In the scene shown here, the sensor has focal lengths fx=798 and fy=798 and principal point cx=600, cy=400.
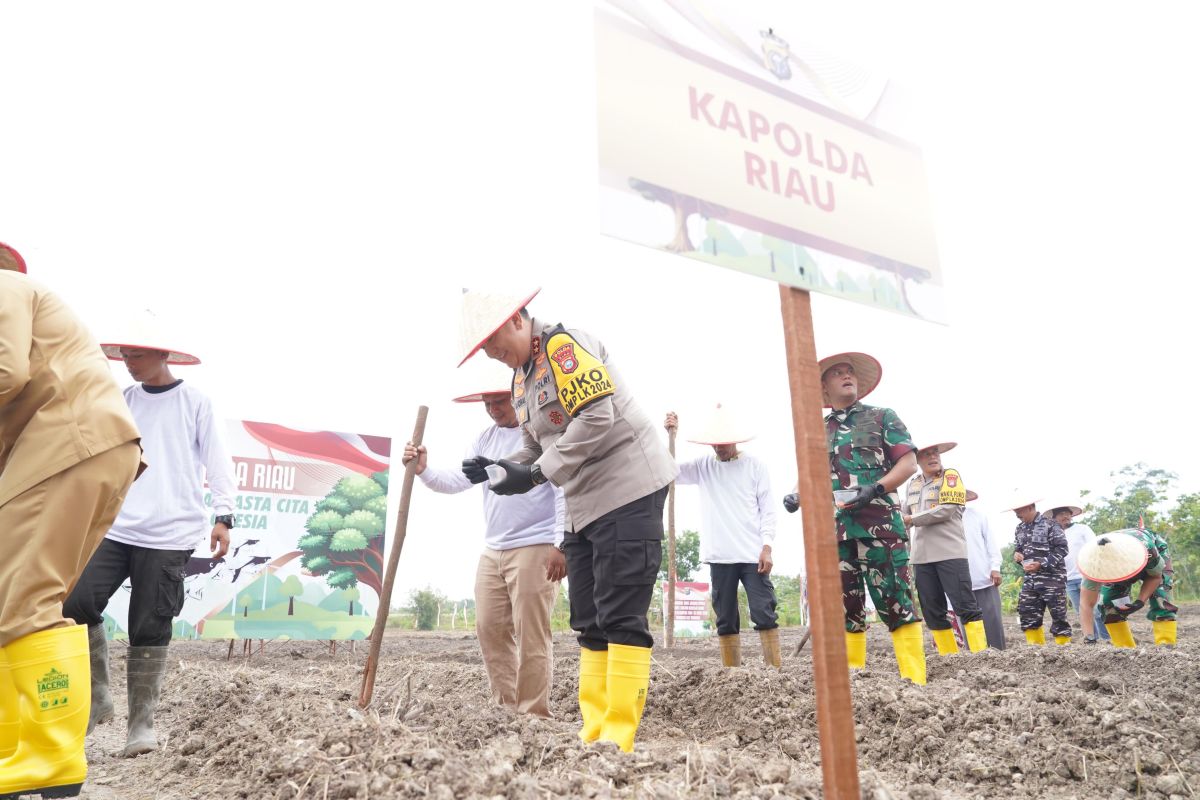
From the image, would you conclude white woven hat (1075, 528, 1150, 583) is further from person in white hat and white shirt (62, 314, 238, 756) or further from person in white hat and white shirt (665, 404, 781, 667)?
person in white hat and white shirt (62, 314, 238, 756)

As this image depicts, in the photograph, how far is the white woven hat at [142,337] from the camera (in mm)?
3693

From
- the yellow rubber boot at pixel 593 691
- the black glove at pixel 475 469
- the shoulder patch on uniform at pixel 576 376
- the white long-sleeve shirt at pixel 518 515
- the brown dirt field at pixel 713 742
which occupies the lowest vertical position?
the brown dirt field at pixel 713 742

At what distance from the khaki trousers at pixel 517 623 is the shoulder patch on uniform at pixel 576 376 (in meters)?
1.27

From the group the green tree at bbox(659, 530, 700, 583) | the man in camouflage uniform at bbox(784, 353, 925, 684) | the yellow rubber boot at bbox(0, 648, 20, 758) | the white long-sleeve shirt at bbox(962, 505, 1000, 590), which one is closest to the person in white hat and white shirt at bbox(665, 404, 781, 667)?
the man in camouflage uniform at bbox(784, 353, 925, 684)

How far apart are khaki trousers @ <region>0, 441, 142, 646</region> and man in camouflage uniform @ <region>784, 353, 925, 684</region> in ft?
11.1

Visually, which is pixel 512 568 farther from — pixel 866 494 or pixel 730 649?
pixel 730 649

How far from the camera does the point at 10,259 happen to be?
2.92 metres

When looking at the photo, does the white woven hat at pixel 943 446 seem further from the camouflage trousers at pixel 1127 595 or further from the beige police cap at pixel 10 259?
the beige police cap at pixel 10 259

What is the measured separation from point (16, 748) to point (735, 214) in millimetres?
2586

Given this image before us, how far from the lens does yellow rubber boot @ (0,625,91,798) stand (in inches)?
90.2

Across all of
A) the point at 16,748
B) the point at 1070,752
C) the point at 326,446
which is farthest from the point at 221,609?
the point at 1070,752

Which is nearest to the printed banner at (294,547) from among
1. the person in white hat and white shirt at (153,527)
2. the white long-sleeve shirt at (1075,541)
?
the person in white hat and white shirt at (153,527)

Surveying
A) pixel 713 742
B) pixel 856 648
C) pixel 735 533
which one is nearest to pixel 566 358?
pixel 713 742

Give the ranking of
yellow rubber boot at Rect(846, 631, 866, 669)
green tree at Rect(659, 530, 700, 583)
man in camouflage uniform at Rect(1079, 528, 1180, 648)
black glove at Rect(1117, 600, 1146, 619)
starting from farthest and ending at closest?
green tree at Rect(659, 530, 700, 583) < black glove at Rect(1117, 600, 1146, 619) < man in camouflage uniform at Rect(1079, 528, 1180, 648) < yellow rubber boot at Rect(846, 631, 866, 669)
